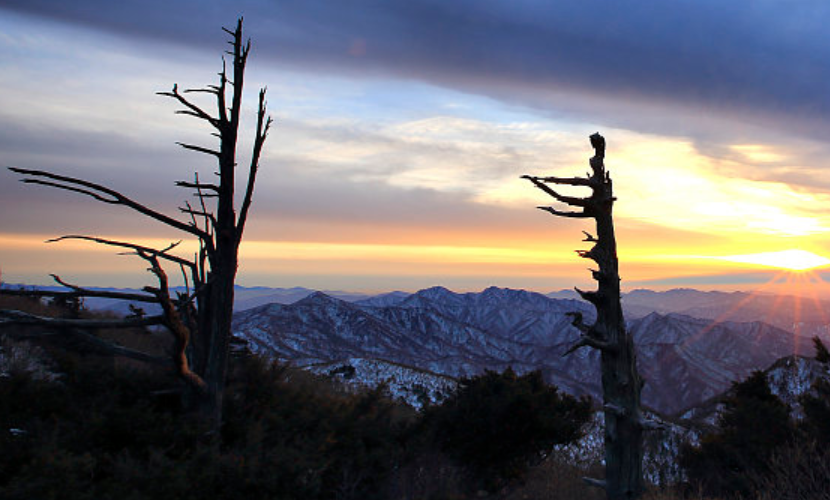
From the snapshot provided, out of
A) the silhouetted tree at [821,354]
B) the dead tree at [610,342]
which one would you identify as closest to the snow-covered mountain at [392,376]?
the silhouetted tree at [821,354]

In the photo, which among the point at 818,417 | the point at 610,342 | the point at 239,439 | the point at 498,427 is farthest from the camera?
the point at 818,417

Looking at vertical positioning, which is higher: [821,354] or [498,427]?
[821,354]

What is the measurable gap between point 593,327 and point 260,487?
8998 millimetres

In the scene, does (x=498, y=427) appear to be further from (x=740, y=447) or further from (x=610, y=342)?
(x=740, y=447)

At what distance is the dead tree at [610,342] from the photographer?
12781 millimetres

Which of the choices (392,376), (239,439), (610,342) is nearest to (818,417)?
(610,342)

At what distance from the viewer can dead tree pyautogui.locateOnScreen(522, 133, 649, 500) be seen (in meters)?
12.8

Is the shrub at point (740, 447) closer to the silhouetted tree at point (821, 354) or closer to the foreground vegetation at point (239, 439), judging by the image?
the silhouetted tree at point (821, 354)

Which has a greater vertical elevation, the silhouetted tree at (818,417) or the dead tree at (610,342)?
the dead tree at (610,342)

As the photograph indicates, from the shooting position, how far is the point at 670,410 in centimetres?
18700

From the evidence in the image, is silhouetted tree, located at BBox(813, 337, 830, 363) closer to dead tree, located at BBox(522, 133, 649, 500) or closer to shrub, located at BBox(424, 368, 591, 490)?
shrub, located at BBox(424, 368, 591, 490)

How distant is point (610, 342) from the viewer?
13.0 m

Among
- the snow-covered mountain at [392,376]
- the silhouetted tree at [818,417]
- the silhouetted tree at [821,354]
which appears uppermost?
the silhouetted tree at [821,354]

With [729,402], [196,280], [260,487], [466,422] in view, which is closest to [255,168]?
[196,280]
